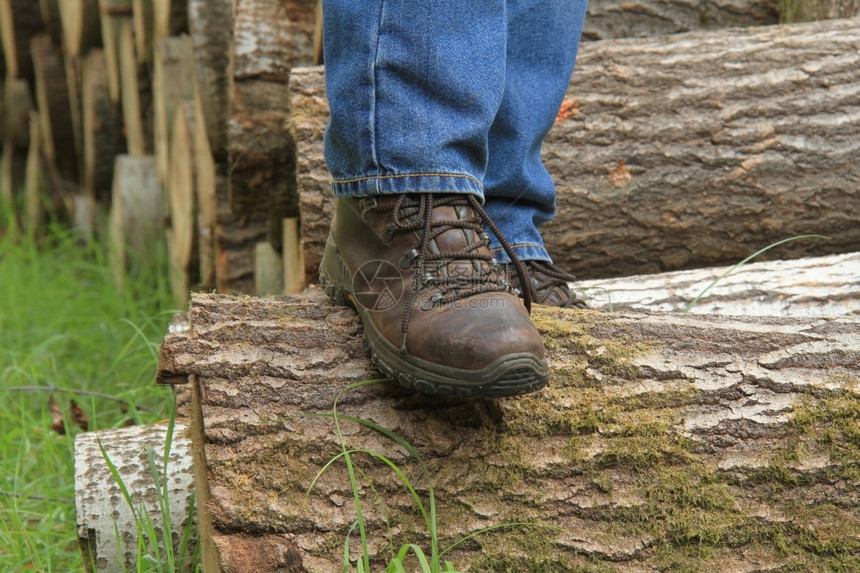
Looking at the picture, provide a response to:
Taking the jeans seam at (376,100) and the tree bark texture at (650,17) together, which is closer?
the jeans seam at (376,100)

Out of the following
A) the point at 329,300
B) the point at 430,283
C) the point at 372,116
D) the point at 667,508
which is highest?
the point at 372,116

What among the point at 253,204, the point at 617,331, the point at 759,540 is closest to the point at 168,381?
the point at 617,331

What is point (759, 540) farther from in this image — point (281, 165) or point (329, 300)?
point (281, 165)

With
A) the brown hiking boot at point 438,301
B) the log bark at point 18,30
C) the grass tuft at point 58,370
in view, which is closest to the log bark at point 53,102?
the log bark at point 18,30

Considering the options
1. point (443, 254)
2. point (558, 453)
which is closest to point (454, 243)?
point (443, 254)

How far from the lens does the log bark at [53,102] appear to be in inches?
157

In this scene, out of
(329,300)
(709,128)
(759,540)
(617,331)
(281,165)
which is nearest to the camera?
(759,540)

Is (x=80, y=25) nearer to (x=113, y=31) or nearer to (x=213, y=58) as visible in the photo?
(x=113, y=31)

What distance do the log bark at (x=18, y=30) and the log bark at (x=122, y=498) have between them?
331cm

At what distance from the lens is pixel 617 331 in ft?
4.18

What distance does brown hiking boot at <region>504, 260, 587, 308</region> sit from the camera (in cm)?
154

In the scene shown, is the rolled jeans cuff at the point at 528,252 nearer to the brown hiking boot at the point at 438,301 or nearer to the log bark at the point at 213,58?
the brown hiking boot at the point at 438,301

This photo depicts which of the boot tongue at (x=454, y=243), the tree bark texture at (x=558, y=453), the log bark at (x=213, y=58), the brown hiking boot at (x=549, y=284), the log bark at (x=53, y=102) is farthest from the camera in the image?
the log bark at (x=53, y=102)

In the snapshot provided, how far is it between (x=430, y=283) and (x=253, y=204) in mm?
1175
